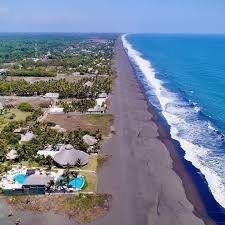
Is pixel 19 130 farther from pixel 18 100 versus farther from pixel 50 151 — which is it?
pixel 18 100

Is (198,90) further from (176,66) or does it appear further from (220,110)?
(176,66)

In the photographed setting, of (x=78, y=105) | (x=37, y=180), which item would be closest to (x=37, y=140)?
(x=37, y=180)

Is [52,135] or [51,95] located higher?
[52,135]

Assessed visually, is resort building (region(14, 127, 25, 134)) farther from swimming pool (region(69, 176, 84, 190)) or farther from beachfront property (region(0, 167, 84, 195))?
swimming pool (region(69, 176, 84, 190))

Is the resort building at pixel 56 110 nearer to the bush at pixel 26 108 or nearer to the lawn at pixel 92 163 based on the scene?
the bush at pixel 26 108

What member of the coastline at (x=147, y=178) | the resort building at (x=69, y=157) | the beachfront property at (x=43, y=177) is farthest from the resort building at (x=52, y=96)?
the resort building at (x=69, y=157)

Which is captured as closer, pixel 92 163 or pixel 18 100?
pixel 92 163

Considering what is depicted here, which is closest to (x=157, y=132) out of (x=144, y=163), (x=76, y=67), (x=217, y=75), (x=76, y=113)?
(x=144, y=163)
